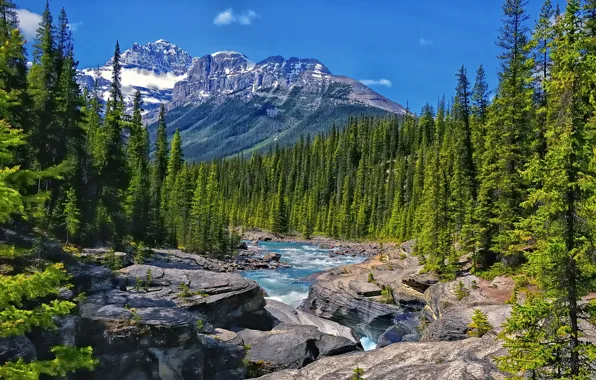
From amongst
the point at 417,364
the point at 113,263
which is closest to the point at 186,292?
the point at 113,263

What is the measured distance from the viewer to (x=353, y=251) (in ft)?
294

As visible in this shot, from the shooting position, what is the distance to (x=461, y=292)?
28.9m

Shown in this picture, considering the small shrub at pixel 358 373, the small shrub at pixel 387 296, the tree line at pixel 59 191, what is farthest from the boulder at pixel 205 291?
the small shrub at pixel 387 296

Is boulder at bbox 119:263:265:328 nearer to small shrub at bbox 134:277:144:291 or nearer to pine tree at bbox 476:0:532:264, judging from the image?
small shrub at bbox 134:277:144:291

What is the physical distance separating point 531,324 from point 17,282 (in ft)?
40.4

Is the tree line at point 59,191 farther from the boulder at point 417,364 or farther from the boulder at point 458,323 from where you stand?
the boulder at point 458,323

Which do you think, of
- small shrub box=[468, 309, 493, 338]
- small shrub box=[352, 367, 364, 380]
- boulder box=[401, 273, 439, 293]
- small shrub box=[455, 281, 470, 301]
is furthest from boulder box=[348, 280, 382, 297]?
small shrub box=[352, 367, 364, 380]

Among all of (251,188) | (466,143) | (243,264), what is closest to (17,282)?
(466,143)

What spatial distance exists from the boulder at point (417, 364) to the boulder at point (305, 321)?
38.0ft

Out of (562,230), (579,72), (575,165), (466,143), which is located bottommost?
(562,230)

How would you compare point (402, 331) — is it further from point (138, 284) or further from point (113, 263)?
point (113, 263)

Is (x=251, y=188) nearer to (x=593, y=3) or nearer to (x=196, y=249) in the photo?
(x=196, y=249)

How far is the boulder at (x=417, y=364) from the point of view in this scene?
14.2m

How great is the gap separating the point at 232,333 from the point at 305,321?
930 centimetres
